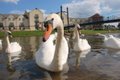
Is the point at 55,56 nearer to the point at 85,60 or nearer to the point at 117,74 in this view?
the point at 117,74

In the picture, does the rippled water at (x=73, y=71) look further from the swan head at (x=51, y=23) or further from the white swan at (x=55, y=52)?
the swan head at (x=51, y=23)

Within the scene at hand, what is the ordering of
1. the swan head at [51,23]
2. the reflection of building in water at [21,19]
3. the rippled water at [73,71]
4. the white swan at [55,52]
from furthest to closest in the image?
the reflection of building in water at [21,19] → the rippled water at [73,71] → the white swan at [55,52] → the swan head at [51,23]

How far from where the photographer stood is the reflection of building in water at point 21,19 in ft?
449

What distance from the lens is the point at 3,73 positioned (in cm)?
1137

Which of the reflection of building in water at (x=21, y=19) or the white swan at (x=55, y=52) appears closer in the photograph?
the white swan at (x=55, y=52)

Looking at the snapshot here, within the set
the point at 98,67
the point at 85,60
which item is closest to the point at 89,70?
the point at 98,67

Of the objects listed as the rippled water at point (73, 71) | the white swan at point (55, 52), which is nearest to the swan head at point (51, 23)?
the white swan at point (55, 52)

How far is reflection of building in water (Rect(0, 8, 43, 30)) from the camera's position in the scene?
136875mm

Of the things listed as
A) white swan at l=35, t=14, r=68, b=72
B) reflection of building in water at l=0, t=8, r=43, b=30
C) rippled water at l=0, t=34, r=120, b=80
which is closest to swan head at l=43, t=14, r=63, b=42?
white swan at l=35, t=14, r=68, b=72

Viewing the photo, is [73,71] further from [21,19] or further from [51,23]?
[21,19]

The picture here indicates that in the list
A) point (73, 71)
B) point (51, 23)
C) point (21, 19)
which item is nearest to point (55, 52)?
point (73, 71)

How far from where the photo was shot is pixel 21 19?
16025 cm

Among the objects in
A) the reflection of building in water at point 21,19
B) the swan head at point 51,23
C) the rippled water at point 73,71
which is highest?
the reflection of building in water at point 21,19

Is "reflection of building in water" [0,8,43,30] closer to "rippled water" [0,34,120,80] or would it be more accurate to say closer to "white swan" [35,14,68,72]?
"rippled water" [0,34,120,80]
